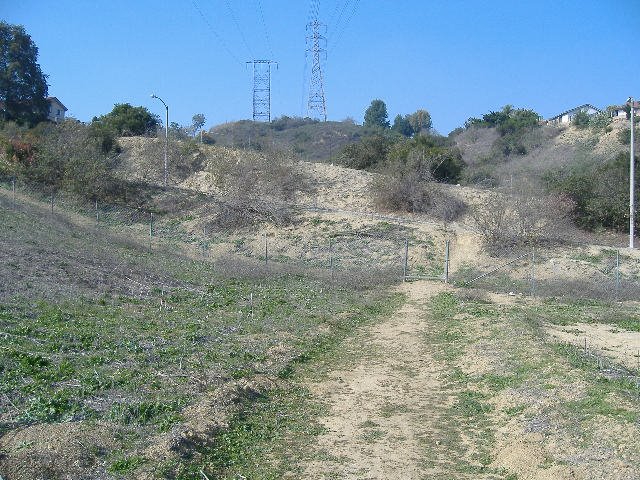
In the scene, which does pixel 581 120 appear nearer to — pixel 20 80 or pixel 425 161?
pixel 425 161

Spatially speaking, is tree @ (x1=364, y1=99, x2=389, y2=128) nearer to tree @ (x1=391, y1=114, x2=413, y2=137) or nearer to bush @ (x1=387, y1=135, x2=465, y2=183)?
tree @ (x1=391, y1=114, x2=413, y2=137)

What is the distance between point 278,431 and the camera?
32.4 ft

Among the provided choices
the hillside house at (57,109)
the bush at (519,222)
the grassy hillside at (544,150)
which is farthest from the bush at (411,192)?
the hillside house at (57,109)

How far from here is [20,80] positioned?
59875 millimetres

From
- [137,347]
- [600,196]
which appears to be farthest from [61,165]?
[137,347]

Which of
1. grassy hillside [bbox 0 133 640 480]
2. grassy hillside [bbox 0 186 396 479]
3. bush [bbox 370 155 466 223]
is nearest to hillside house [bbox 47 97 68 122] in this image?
bush [bbox 370 155 466 223]

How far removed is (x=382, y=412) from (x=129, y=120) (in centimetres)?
5901

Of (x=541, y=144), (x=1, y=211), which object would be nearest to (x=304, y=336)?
(x=1, y=211)

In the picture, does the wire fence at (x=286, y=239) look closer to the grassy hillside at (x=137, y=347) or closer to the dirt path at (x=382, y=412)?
the grassy hillside at (x=137, y=347)

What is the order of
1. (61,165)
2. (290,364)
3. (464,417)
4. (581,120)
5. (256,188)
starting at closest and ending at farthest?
(464,417) < (290,364) < (256,188) < (61,165) < (581,120)

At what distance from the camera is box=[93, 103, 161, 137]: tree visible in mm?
65000

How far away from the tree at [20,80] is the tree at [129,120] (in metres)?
5.49

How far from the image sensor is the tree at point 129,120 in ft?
213

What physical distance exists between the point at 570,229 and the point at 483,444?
98.8 ft
